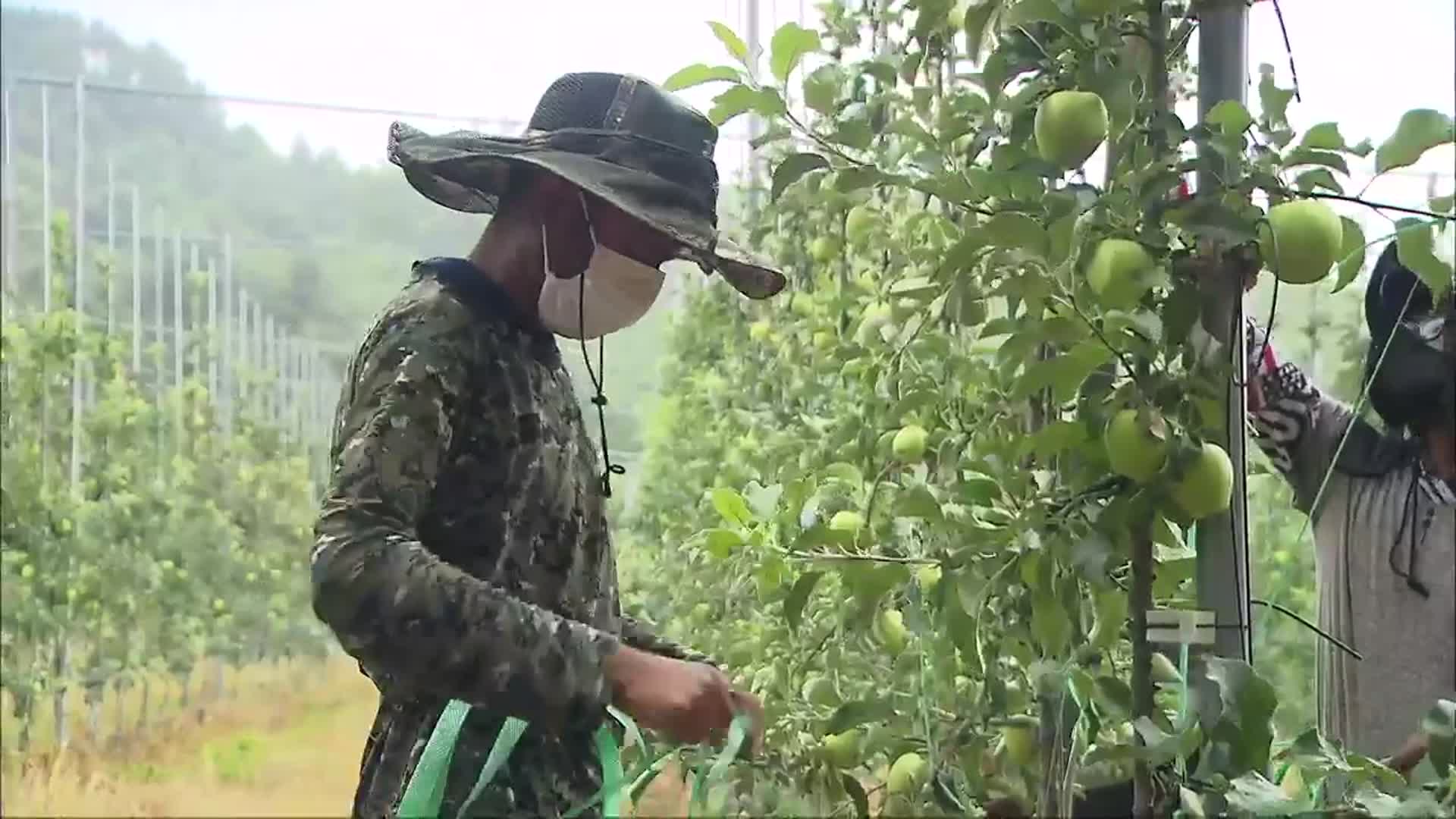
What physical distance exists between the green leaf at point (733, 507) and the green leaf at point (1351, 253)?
39 centimetres

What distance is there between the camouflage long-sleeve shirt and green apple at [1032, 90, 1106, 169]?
293 millimetres

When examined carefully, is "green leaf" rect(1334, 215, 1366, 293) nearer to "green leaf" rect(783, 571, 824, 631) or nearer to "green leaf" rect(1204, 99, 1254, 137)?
"green leaf" rect(1204, 99, 1254, 137)

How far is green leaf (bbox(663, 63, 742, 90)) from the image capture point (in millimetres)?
759

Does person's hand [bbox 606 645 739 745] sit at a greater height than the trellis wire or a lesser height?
lesser

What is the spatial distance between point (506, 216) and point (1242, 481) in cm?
46

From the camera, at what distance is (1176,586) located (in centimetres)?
80

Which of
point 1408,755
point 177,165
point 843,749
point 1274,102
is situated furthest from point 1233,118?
point 177,165

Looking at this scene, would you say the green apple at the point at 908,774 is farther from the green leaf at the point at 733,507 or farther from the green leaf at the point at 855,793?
the green leaf at the point at 733,507

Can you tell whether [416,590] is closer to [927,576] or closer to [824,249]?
[927,576]

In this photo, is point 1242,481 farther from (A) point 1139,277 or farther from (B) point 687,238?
(B) point 687,238

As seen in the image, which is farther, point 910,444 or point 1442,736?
point 910,444

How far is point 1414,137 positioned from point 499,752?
588 millimetres

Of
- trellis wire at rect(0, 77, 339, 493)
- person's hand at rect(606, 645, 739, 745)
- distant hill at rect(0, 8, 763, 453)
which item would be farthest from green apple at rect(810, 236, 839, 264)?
trellis wire at rect(0, 77, 339, 493)

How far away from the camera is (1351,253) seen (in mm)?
723
